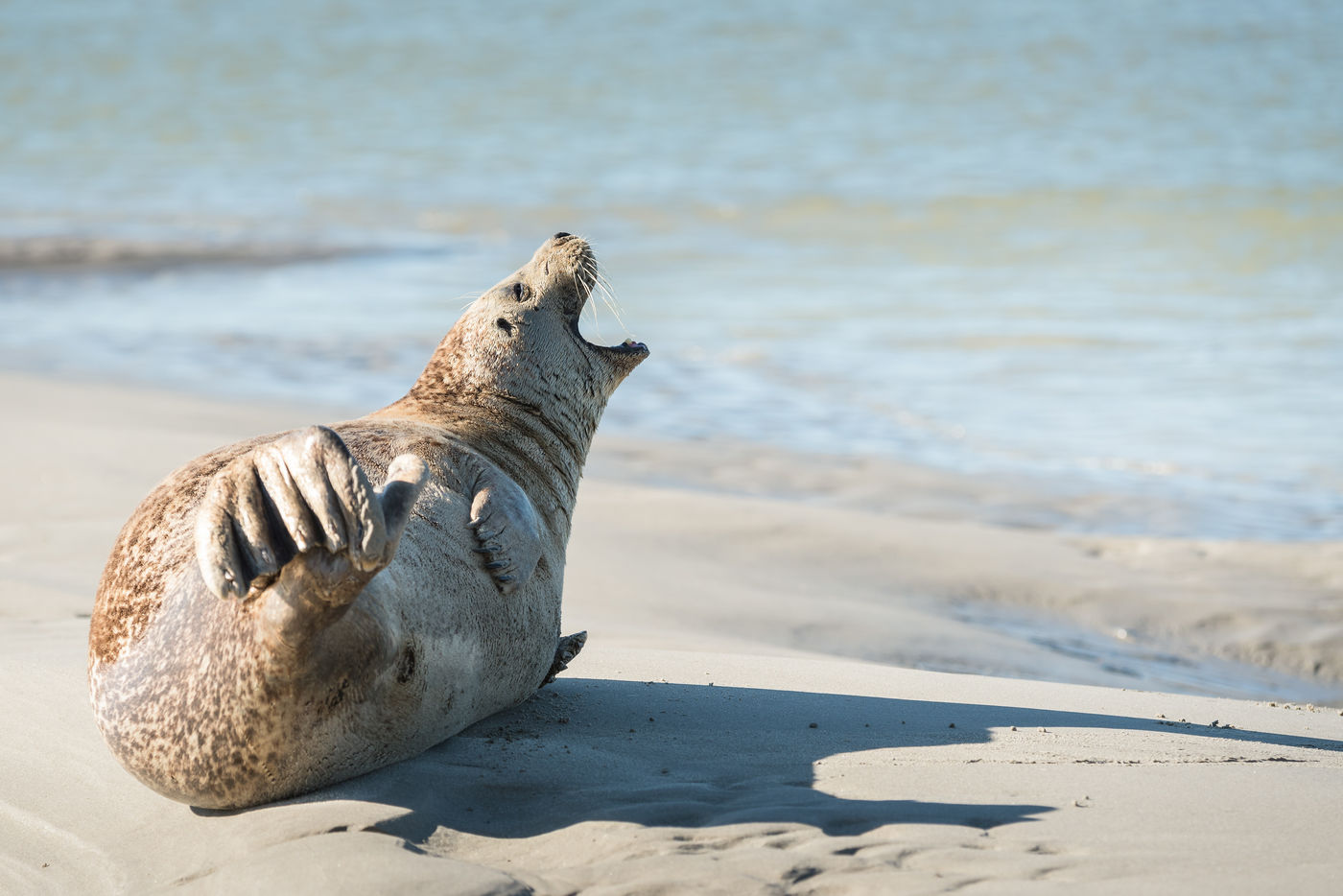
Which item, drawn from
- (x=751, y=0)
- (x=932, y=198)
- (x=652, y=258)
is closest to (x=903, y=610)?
(x=652, y=258)

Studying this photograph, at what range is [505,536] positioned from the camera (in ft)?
11.5

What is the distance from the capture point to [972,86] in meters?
26.7

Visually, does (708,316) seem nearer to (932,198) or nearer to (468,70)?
(932,198)

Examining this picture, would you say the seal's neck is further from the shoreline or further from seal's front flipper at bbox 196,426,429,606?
seal's front flipper at bbox 196,426,429,606

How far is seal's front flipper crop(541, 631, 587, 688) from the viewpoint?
3.94m

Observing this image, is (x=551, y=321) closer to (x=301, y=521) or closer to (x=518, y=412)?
(x=518, y=412)

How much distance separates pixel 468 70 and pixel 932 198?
16115 millimetres

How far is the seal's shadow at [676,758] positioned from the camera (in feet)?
9.91

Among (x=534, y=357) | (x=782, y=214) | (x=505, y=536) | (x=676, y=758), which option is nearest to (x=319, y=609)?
(x=505, y=536)

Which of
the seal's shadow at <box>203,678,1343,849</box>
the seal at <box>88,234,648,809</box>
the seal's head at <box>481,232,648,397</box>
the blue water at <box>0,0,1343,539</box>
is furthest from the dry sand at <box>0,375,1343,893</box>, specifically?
the blue water at <box>0,0,1343,539</box>

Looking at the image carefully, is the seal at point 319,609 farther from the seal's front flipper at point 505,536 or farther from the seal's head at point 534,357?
the seal's head at point 534,357

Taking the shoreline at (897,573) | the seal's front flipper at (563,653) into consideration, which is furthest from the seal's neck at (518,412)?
the shoreline at (897,573)

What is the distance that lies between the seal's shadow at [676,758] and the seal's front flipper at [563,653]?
73 millimetres

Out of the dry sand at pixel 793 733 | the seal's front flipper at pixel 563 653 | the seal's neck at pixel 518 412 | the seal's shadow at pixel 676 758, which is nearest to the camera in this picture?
the dry sand at pixel 793 733
